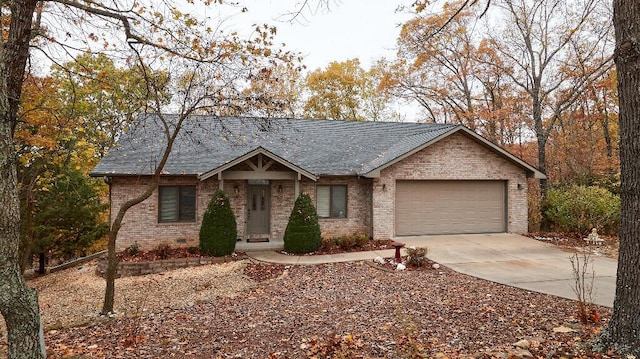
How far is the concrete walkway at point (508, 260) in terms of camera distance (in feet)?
26.1

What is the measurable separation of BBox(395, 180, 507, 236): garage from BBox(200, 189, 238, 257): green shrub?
6.39 m

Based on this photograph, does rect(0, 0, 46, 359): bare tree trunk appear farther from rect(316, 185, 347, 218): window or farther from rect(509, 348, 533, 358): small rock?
rect(316, 185, 347, 218): window

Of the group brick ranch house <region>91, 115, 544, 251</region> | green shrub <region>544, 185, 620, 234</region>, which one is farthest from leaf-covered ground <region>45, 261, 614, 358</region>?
green shrub <region>544, 185, 620, 234</region>

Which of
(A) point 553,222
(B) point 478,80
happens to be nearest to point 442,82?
(B) point 478,80

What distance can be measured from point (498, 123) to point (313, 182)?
56.1 feet

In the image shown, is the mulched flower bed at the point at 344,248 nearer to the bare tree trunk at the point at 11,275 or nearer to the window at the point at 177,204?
the window at the point at 177,204

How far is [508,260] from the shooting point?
1063 centimetres

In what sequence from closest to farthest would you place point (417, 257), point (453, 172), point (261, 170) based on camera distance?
point (417, 257) → point (261, 170) → point (453, 172)

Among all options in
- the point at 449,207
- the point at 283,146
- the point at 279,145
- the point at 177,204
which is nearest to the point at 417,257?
the point at 449,207

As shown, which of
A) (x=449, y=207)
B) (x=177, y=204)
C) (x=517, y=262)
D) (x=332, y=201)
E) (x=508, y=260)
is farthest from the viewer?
(x=449, y=207)

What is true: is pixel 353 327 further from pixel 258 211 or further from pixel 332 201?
pixel 332 201

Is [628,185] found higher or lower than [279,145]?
lower

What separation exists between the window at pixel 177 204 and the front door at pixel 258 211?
1.96 meters

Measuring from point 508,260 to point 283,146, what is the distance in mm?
9173
